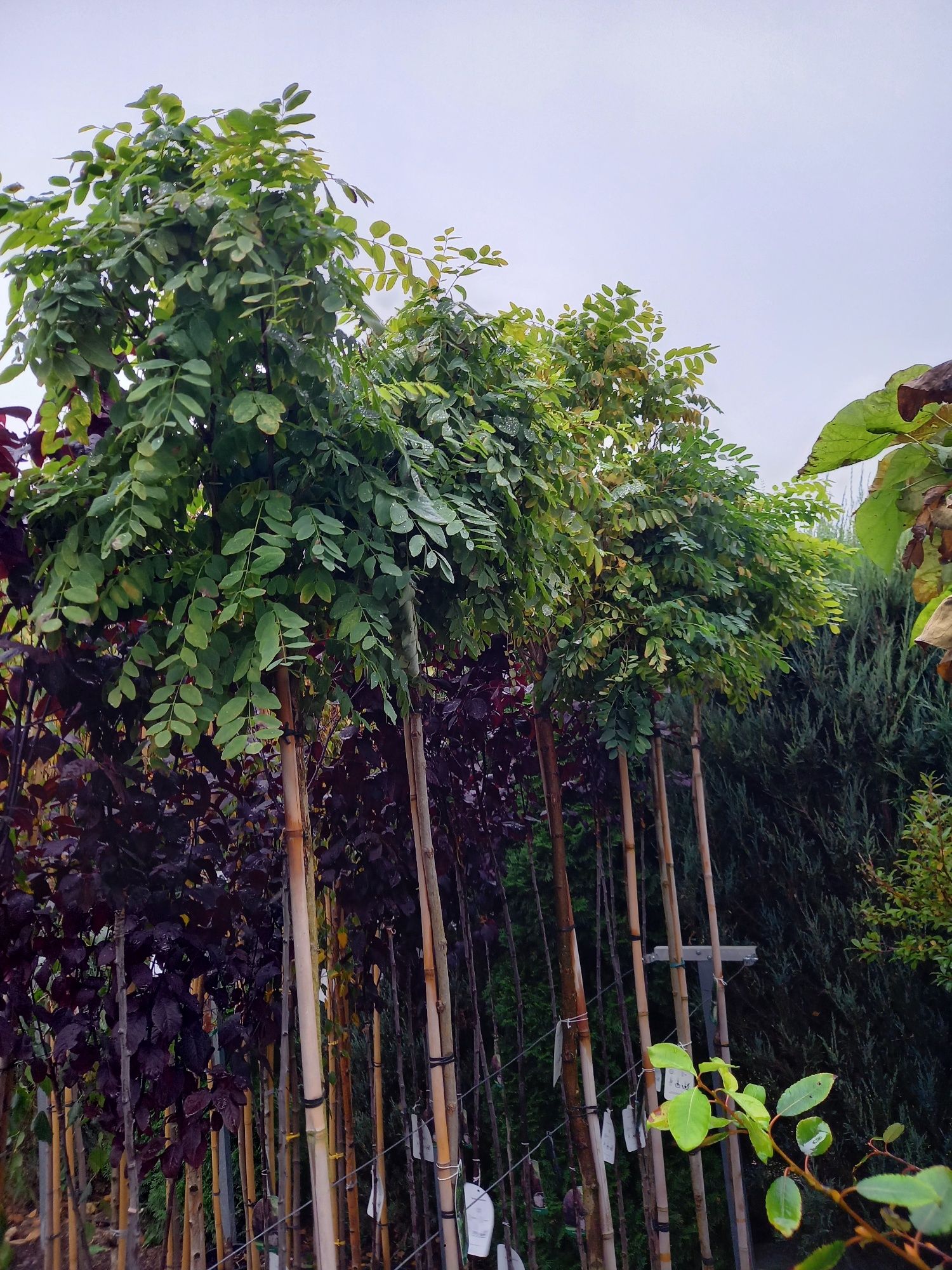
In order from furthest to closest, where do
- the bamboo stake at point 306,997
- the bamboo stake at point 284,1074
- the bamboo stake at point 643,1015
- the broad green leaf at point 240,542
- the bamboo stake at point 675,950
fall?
the bamboo stake at point 675,950, the bamboo stake at point 643,1015, the bamboo stake at point 284,1074, the bamboo stake at point 306,997, the broad green leaf at point 240,542

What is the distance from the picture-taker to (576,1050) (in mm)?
2223

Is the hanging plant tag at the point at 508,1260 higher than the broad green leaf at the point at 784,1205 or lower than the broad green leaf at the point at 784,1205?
lower

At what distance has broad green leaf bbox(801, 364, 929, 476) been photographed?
58 centimetres

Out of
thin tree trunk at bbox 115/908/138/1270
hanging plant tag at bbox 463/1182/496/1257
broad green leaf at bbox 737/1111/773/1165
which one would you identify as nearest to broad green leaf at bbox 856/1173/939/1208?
broad green leaf at bbox 737/1111/773/1165

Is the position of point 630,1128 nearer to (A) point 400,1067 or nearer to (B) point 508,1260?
(B) point 508,1260

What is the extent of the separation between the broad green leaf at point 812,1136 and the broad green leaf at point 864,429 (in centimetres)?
44

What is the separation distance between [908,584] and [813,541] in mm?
941

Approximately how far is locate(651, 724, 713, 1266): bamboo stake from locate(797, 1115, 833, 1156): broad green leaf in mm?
1892

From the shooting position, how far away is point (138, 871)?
1376 millimetres

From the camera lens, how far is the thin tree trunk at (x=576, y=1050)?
216 cm

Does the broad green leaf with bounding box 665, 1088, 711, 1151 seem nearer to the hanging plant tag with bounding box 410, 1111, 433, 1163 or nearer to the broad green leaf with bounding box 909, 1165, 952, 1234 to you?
the broad green leaf with bounding box 909, 1165, 952, 1234

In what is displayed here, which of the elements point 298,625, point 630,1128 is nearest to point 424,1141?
point 630,1128

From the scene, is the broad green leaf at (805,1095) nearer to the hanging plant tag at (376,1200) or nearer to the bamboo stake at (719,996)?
the hanging plant tag at (376,1200)

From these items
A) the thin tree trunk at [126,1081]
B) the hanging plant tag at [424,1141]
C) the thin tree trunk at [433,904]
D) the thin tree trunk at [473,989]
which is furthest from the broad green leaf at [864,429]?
the hanging plant tag at [424,1141]
